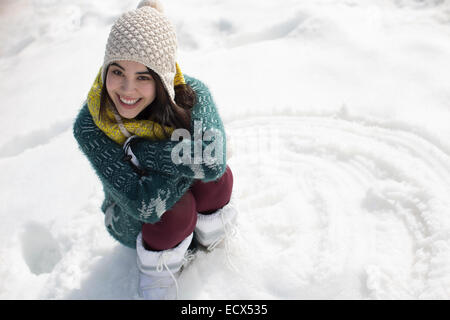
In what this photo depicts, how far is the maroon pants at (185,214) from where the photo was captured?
3.73 feet

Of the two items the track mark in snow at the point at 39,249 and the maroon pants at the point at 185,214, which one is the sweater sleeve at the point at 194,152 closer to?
the maroon pants at the point at 185,214

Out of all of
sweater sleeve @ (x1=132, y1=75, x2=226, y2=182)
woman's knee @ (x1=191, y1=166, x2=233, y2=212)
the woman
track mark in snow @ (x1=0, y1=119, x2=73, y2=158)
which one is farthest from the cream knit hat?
A: track mark in snow @ (x1=0, y1=119, x2=73, y2=158)

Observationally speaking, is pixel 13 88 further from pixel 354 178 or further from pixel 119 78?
pixel 354 178

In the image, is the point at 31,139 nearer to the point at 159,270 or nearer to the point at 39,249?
the point at 39,249

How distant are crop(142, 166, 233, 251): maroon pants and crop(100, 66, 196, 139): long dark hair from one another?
22cm

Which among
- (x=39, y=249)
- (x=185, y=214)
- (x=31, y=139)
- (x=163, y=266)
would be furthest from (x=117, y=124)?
(x=31, y=139)

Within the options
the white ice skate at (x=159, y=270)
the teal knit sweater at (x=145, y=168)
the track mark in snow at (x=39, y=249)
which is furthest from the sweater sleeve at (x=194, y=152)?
the track mark in snow at (x=39, y=249)

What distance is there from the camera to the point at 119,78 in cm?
102

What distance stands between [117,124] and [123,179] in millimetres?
164

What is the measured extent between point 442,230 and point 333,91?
0.94 m

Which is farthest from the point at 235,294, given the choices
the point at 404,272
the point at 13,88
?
the point at 13,88

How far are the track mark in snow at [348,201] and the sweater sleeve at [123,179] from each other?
0.49 m

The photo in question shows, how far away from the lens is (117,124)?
1.07 m

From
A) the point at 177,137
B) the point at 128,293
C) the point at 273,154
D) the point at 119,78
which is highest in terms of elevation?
the point at 119,78
